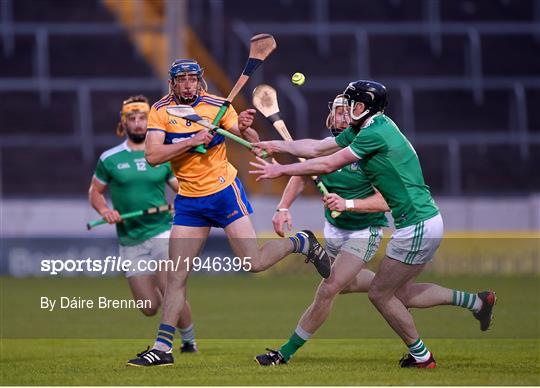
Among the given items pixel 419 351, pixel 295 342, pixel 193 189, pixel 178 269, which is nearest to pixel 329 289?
pixel 295 342

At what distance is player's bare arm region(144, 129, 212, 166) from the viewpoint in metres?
9.05

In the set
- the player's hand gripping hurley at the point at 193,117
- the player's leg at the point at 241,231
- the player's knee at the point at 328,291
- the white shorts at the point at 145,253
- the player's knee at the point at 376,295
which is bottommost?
the white shorts at the point at 145,253

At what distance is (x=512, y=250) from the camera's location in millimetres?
19547

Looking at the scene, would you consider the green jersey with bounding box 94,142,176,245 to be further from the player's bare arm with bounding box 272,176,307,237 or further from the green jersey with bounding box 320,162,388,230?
the green jersey with bounding box 320,162,388,230

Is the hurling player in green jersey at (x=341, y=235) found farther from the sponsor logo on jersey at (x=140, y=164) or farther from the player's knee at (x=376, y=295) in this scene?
the sponsor logo on jersey at (x=140, y=164)

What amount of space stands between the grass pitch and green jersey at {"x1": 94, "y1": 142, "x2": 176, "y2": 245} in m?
0.98

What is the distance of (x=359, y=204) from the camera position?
9.24 m

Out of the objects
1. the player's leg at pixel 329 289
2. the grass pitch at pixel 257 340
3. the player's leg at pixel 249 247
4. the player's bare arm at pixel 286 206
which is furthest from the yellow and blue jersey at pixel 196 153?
the grass pitch at pixel 257 340

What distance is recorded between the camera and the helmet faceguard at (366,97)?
8.75m

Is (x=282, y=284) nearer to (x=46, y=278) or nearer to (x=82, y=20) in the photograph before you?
(x=46, y=278)

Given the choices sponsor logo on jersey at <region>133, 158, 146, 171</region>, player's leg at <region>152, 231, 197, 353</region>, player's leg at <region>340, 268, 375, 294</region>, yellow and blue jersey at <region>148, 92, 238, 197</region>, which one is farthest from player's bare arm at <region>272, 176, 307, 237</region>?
sponsor logo on jersey at <region>133, 158, 146, 171</region>

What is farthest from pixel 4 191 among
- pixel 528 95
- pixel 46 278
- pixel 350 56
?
pixel 528 95

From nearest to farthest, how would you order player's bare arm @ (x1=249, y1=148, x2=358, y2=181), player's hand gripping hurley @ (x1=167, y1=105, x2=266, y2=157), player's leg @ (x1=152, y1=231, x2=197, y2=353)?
1. player's bare arm @ (x1=249, y1=148, x2=358, y2=181)
2. player's hand gripping hurley @ (x1=167, y1=105, x2=266, y2=157)
3. player's leg @ (x1=152, y1=231, x2=197, y2=353)

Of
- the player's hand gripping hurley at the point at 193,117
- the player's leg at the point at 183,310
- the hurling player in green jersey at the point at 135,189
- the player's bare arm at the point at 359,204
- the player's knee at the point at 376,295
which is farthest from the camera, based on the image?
the hurling player in green jersey at the point at 135,189
